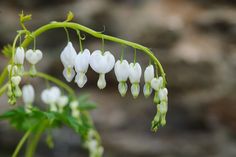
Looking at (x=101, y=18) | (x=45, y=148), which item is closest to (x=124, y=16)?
(x=101, y=18)

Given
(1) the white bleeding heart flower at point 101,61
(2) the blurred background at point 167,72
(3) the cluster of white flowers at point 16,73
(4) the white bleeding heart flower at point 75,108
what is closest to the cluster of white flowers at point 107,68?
(1) the white bleeding heart flower at point 101,61

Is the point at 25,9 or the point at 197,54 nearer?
the point at 197,54

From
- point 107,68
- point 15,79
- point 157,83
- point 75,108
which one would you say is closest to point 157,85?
point 157,83

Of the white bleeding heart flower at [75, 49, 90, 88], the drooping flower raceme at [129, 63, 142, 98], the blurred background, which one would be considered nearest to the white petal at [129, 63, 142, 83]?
the drooping flower raceme at [129, 63, 142, 98]

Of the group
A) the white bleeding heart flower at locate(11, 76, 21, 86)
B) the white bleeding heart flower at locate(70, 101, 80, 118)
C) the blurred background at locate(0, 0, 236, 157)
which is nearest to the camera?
the white bleeding heart flower at locate(11, 76, 21, 86)

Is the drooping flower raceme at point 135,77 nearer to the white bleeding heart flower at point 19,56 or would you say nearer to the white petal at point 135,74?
the white petal at point 135,74

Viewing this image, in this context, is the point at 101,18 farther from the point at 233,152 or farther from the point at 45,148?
the point at 233,152

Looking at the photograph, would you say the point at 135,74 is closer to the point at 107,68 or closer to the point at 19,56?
the point at 107,68

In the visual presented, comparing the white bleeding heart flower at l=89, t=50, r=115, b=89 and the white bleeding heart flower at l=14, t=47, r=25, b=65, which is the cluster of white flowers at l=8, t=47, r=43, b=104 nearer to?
the white bleeding heart flower at l=14, t=47, r=25, b=65
